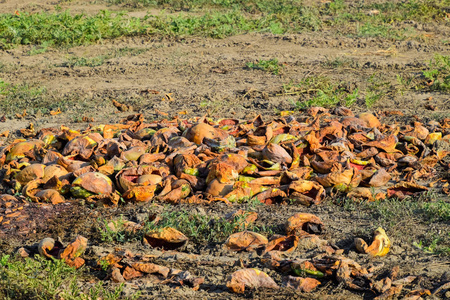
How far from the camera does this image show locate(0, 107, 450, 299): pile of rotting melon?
357 cm

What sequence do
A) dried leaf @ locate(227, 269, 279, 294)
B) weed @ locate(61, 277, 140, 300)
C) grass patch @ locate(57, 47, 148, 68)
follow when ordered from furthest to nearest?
grass patch @ locate(57, 47, 148, 68), dried leaf @ locate(227, 269, 279, 294), weed @ locate(61, 277, 140, 300)

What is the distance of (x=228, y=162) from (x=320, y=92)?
2563 millimetres

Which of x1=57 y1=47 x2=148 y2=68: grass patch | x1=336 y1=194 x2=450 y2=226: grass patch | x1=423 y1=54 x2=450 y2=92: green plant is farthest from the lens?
x1=57 y1=47 x2=148 y2=68: grass patch

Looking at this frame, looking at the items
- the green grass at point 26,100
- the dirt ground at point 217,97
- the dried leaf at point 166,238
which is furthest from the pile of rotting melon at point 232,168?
the green grass at point 26,100

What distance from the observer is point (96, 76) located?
7906 mm

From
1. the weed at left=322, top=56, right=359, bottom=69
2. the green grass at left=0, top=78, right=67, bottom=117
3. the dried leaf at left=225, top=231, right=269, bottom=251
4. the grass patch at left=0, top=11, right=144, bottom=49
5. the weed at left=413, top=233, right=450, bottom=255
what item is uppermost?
the grass patch at left=0, top=11, right=144, bottom=49

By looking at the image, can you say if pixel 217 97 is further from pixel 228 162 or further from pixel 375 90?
pixel 228 162

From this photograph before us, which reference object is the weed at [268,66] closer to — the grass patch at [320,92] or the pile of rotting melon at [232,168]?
the grass patch at [320,92]

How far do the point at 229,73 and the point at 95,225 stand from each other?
179 inches

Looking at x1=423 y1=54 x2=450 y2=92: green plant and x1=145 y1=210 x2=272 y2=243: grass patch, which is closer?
x1=145 y1=210 x2=272 y2=243: grass patch

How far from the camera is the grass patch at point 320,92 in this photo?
253 inches

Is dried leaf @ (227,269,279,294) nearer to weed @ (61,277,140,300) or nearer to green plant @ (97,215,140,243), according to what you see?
weed @ (61,277,140,300)

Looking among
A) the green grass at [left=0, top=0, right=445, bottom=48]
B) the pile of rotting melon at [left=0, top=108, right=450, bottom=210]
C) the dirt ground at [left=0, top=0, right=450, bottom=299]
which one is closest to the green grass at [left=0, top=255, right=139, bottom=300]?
the dirt ground at [left=0, top=0, right=450, bottom=299]

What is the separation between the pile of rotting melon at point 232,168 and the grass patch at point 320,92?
1.04m
